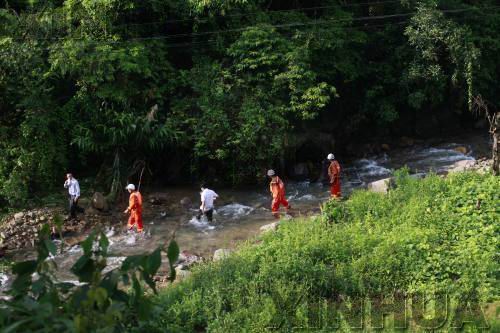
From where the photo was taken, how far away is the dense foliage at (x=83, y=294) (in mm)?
2900

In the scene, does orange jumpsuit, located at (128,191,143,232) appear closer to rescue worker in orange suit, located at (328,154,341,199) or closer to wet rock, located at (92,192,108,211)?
wet rock, located at (92,192,108,211)

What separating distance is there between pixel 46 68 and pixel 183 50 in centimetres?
492

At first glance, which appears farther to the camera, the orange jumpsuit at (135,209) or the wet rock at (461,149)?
the wet rock at (461,149)

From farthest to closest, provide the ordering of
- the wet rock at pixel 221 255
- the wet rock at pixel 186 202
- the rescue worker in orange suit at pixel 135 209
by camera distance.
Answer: the wet rock at pixel 186 202 < the rescue worker in orange suit at pixel 135 209 < the wet rock at pixel 221 255

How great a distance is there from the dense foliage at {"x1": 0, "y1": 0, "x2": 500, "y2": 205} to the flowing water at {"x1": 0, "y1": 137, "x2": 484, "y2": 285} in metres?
1.21

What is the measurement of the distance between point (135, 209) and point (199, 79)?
20.1ft

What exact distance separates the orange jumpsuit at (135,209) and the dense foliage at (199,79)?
2586 millimetres

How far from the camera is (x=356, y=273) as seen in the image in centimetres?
880

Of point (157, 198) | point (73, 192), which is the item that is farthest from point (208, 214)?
point (73, 192)

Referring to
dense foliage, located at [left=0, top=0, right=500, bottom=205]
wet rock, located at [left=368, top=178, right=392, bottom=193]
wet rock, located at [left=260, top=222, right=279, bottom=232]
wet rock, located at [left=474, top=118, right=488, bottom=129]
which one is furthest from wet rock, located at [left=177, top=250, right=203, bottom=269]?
wet rock, located at [left=474, top=118, right=488, bottom=129]

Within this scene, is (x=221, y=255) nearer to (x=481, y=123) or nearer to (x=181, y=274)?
(x=181, y=274)

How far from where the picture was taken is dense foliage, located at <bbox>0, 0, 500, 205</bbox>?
640 inches

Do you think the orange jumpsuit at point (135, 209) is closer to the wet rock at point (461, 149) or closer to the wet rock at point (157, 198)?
the wet rock at point (157, 198)

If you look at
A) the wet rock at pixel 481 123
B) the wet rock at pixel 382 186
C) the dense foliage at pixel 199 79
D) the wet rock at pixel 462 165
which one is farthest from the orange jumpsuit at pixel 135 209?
the wet rock at pixel 481 123
